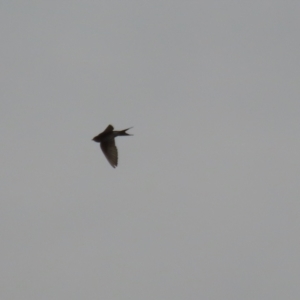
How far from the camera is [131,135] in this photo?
70.5ft

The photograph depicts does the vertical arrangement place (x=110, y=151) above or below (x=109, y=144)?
below

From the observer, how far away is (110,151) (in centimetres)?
2188

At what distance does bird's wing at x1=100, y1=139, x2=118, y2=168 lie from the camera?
21.8 metres

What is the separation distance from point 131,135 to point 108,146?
0.82 m

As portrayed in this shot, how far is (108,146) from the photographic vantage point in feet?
71.9

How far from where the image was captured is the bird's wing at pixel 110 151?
2181cm
